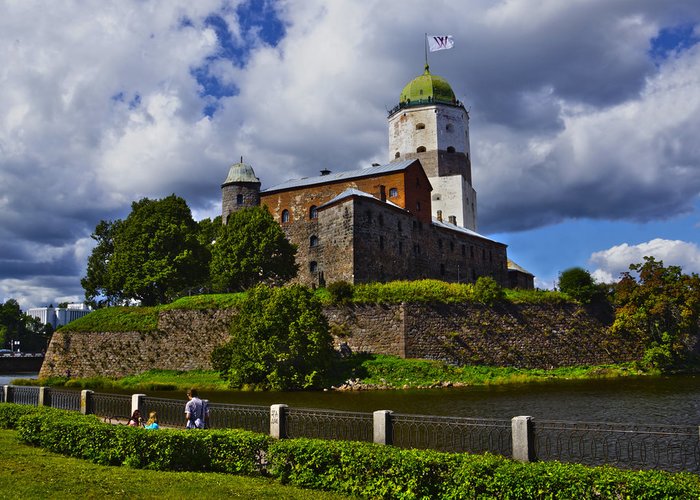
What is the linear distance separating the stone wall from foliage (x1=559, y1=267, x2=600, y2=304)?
1104 millimetres

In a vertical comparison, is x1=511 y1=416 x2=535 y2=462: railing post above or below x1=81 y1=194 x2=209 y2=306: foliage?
below

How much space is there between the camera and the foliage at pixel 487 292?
148 feet

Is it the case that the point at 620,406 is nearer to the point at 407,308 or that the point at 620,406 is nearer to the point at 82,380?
the point at 407,308

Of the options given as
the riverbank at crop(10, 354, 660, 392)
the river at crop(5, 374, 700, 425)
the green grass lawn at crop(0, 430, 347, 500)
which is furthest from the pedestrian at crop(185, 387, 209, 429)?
the riverbank at crop(10, 354, 660, 392)

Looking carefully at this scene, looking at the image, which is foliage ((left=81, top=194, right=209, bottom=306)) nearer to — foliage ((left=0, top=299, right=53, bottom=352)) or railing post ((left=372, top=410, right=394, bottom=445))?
railing post ((left=372, top=410, right=394, bottom=445))

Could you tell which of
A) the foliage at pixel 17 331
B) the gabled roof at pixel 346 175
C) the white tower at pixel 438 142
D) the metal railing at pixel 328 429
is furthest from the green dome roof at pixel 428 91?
the foliage at pixel 17 331

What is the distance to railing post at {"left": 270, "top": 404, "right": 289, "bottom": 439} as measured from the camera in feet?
48.3

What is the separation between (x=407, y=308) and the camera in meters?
42.5

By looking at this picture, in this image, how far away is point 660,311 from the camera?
44.7 metres

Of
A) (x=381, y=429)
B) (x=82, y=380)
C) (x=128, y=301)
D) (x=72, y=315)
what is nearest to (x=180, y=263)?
(x=82, y=380)

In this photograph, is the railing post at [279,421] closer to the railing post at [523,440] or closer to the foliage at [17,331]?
the railing post at [523,440]

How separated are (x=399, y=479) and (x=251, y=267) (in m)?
38.7

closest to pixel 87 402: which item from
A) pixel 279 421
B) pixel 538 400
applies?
pixel 279 421

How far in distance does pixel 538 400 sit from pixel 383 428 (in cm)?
1786
